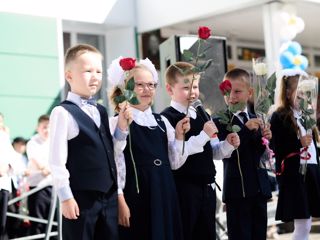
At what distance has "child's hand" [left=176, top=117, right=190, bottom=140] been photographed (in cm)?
317

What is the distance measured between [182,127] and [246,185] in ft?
2.29

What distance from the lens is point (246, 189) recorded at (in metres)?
3.63

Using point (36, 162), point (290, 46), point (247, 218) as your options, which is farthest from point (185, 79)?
point (290, 46)

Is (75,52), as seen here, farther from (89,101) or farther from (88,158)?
(88,158)

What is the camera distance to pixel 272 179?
646 centimetres

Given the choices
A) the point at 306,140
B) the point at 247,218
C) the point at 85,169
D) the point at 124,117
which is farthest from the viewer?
the point at 306,140

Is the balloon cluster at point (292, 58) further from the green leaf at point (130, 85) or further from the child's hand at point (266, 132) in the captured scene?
the green leaf at point (130, 85)

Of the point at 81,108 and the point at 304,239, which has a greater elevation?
the point at 81,108

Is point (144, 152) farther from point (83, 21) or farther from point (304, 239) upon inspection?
point (83, 21)

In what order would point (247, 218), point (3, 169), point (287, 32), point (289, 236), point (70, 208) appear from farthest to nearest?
point (287, 32), point (289, 236), point (3, 169), point (247, 218), point (70, 208)

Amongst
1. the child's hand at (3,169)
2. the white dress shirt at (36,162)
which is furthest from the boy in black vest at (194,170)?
the white dress shirt at (36,162)

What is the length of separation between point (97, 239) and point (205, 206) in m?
0.76

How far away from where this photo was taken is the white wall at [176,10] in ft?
30.6

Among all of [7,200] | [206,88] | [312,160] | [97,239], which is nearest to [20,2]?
[7,200]
